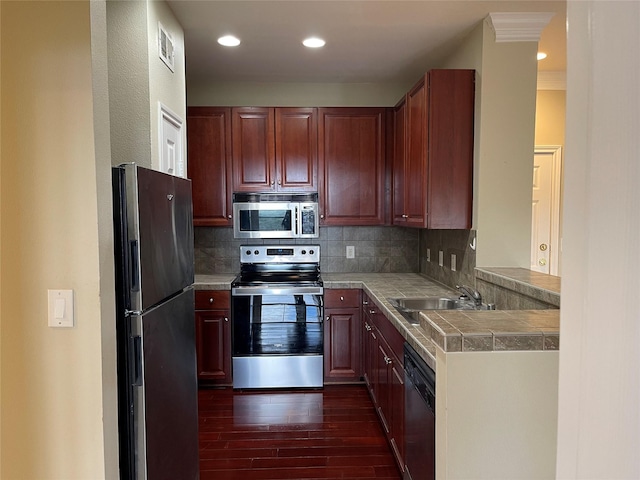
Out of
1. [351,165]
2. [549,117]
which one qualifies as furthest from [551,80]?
[351,165]

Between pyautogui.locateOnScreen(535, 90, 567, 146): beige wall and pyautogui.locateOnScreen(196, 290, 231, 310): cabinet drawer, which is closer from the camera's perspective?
pyautogui.locateOnScreen(196, 290, 231, 310): cabinet drawer

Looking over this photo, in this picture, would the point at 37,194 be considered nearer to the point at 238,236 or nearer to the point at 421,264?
the point at 238,236

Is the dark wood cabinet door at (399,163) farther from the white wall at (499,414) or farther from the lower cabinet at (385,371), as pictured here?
the white wall at (499,414)

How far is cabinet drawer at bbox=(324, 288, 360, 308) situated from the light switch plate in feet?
7.82

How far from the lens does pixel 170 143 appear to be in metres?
2.44

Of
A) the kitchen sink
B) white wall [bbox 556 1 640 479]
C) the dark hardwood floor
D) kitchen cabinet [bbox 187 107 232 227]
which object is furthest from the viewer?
kitchen cabinet [bbox 187 107 232 227]

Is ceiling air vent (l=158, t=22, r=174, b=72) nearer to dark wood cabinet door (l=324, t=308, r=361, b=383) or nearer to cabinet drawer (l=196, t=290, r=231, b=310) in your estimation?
cabinet drawer (l=196, t=290, r=231, b=310)

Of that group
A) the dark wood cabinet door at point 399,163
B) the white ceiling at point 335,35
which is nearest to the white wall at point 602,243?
the white ceiling at point 335,35

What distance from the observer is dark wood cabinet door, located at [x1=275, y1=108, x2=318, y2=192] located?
3646mm

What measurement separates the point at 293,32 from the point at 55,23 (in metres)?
1.83

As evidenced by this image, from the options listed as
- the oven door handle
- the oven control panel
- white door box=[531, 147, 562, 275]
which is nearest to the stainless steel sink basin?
the oven door handle

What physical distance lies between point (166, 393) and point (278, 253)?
2.36 m

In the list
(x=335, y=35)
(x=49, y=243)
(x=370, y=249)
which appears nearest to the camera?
(x=49, y=243)

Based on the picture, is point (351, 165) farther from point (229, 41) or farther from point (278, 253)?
point (229, 41)
